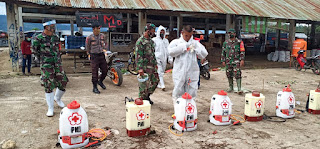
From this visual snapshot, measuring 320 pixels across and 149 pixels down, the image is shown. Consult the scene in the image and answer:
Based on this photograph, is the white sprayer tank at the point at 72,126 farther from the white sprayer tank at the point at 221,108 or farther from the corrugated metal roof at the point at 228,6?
the corrugated metal roof at the point at 228,6

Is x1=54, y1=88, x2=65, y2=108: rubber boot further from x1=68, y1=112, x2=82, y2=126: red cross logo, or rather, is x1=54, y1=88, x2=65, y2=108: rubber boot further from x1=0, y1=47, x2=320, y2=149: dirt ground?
x1=68, y1=112, x2=82, y2=126: red cross logo

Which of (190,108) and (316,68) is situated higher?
(316,68)

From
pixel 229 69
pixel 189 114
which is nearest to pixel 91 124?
pixel 189 114

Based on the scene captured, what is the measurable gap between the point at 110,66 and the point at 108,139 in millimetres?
4341

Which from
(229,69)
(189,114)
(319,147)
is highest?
(229,69)

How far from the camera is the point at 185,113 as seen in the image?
3836 mm

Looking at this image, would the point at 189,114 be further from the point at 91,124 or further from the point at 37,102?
the point at 37,102

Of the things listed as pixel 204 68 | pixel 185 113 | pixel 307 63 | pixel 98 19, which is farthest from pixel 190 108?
pixel 307 63

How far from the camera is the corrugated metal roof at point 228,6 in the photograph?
975 centimetres

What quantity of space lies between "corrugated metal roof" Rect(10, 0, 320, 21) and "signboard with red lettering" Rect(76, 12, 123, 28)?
17.9 inches

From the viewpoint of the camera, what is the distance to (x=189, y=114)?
12.7 feet

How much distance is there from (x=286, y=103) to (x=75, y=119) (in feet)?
12.8

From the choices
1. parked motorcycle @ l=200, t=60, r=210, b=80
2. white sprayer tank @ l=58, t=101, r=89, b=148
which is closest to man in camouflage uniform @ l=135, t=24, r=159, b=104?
white sprayer tank @ l=58, t=101, r=89, b=148

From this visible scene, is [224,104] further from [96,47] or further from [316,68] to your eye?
[316,68]
